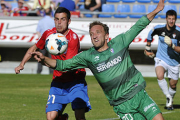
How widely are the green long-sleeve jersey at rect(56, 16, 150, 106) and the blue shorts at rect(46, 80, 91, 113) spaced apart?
36.6 inches

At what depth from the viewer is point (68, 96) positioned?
25.0 ft

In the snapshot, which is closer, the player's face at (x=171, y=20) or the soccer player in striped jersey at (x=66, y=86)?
the soccer player in striped jersey at (x=66, y=86)

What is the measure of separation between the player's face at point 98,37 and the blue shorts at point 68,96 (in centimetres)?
123

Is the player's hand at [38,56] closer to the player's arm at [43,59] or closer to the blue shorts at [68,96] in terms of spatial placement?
the player's arm at [43,59]

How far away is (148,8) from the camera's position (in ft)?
76.6

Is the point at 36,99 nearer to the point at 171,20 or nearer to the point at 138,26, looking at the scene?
the point at 171,20

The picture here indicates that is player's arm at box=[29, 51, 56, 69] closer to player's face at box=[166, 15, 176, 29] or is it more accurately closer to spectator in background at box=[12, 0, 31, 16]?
player's face at box=[166, 15, 176, 29]

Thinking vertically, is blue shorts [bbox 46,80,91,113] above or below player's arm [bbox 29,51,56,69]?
below

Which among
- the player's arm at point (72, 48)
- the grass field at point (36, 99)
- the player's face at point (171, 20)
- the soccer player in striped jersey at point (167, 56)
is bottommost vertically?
the grass field at point (36, 99)

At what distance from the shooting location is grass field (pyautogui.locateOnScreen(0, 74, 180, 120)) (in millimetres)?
10805

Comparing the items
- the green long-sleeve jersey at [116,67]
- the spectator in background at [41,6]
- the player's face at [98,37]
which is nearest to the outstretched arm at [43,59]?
the green long-sleeve jersey at [116,67]

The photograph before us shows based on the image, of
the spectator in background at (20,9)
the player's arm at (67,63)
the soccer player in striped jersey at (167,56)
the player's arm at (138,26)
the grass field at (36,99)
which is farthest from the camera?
the spectator in background at (20,9)

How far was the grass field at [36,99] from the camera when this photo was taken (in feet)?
35.4

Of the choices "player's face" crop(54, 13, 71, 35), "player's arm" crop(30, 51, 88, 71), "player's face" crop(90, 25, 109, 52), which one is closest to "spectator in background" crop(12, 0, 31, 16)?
"player's face" crop(54, 13, 71, 35)
